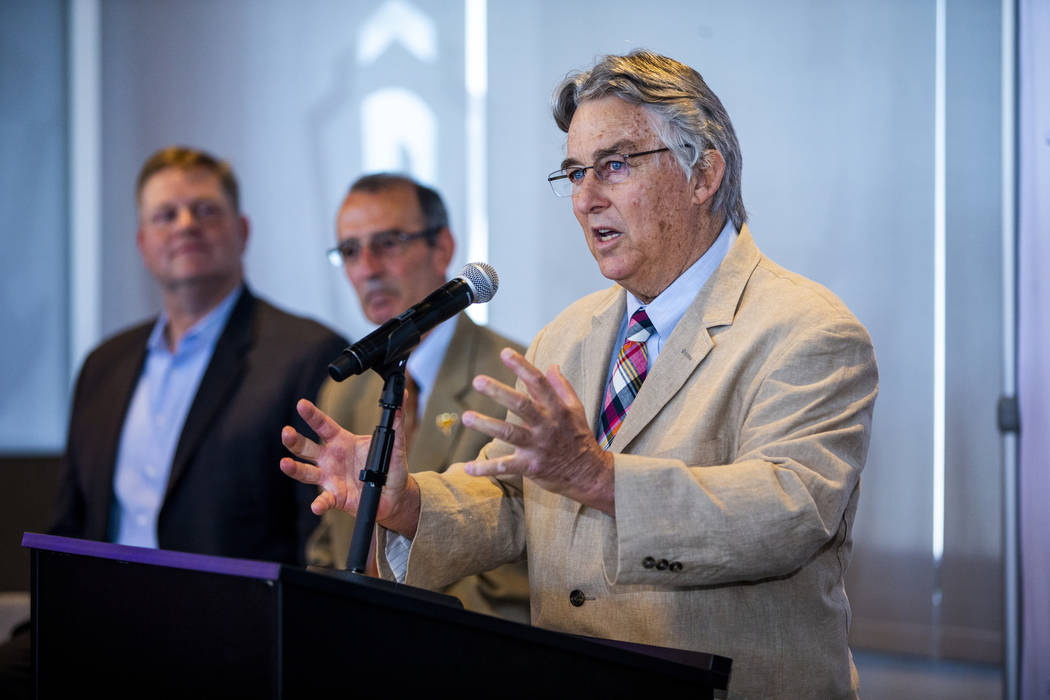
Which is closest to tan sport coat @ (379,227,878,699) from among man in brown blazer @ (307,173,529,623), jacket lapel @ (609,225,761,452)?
jacket lapel @ (609,225,761,452)

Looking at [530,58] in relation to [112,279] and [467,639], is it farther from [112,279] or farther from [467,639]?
[467,639]

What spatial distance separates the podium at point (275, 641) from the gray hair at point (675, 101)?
0.91 m

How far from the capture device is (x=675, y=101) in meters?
1.83

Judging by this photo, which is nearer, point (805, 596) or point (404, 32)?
point (805, 596)

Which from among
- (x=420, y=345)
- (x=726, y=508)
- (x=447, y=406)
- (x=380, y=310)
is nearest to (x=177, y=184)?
(x=380, y=310)

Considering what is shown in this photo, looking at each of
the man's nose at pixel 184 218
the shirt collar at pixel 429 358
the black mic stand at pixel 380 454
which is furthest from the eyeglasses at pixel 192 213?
the black mic stand at pixel 380 454

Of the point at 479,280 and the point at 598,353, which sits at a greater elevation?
the point at 479,280

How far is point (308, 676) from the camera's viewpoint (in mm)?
1130

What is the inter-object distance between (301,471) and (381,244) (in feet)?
5.68

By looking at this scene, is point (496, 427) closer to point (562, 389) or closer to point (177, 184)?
point (562, 389)

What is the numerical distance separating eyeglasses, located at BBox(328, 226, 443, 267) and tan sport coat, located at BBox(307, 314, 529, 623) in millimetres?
348

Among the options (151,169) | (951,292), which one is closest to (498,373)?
(951,292)

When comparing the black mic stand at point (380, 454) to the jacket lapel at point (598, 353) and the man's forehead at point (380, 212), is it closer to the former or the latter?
the jacket lapel at point (598, 353)

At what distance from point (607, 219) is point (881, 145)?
5.76 feet
